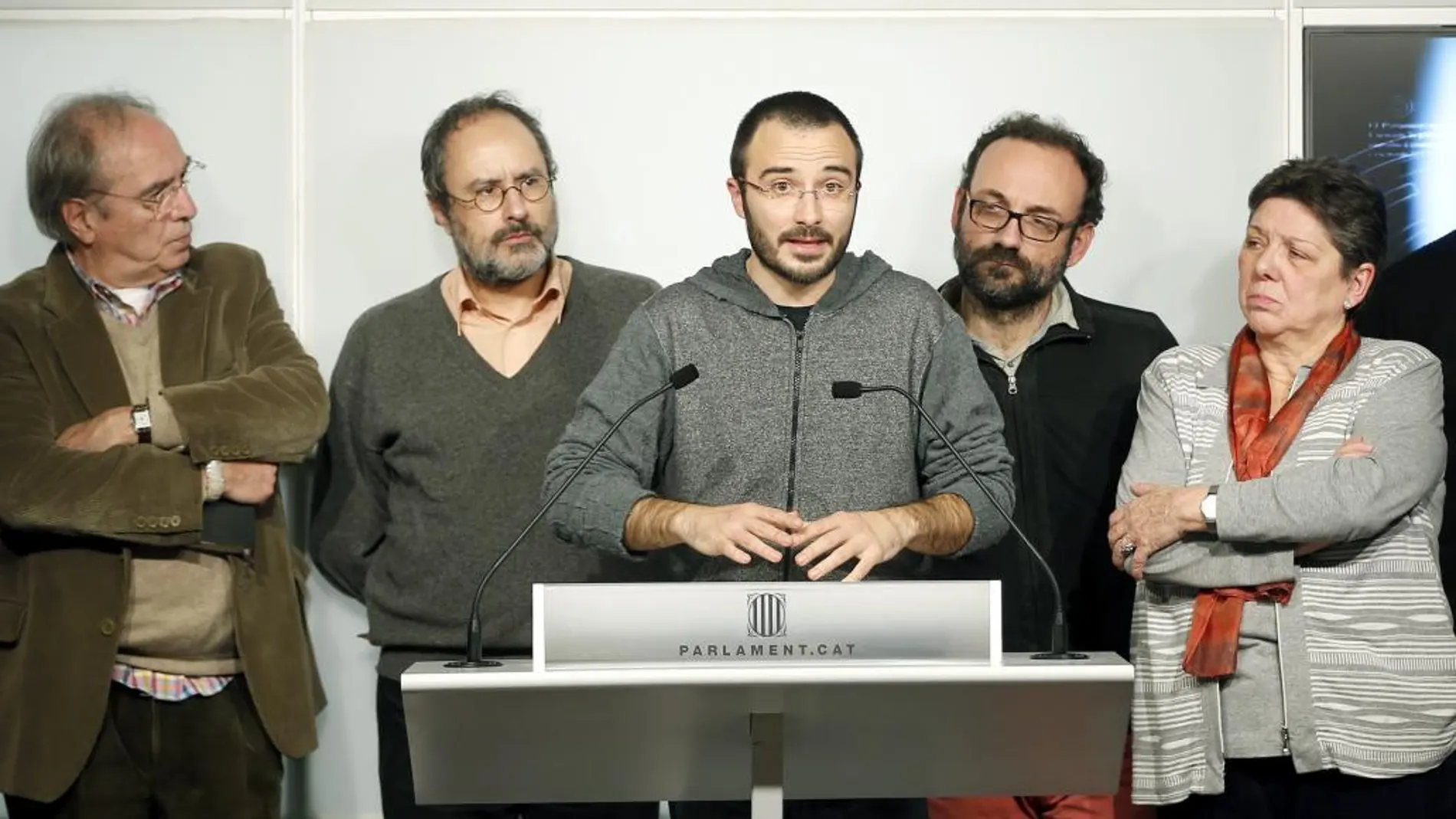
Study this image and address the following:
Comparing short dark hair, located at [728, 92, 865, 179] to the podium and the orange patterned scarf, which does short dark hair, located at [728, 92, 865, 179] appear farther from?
the podium

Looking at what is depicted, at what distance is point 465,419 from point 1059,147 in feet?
4.95

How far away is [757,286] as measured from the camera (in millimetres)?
3449

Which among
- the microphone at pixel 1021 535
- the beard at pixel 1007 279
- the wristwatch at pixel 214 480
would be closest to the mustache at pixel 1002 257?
the beard at pixel 1007 279

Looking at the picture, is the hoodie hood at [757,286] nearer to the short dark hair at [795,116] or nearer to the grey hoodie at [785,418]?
the grey hoodie at [785,418]

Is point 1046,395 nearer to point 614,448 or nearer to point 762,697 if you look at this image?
point 614,448

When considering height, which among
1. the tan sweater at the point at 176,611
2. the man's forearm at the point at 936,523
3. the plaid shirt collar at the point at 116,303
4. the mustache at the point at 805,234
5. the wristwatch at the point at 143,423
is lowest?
the tan sweater at the point at 176,611

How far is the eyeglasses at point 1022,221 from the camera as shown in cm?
396

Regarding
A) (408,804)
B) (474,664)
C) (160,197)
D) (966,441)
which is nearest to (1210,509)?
(966,441)

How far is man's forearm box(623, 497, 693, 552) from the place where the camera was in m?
3.10

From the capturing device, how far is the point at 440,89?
4.18 m

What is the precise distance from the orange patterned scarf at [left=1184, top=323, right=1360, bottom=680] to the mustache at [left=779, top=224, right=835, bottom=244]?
838 mm

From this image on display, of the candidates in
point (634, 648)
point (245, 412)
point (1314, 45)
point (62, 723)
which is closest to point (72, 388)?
point (245, 412)

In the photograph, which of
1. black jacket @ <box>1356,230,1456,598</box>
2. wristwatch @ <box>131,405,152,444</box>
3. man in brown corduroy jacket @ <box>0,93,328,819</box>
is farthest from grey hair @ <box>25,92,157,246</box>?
black jacket @ <box>1356,230,1456,598</box>

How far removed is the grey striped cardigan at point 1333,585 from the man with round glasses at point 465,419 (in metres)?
1.16
